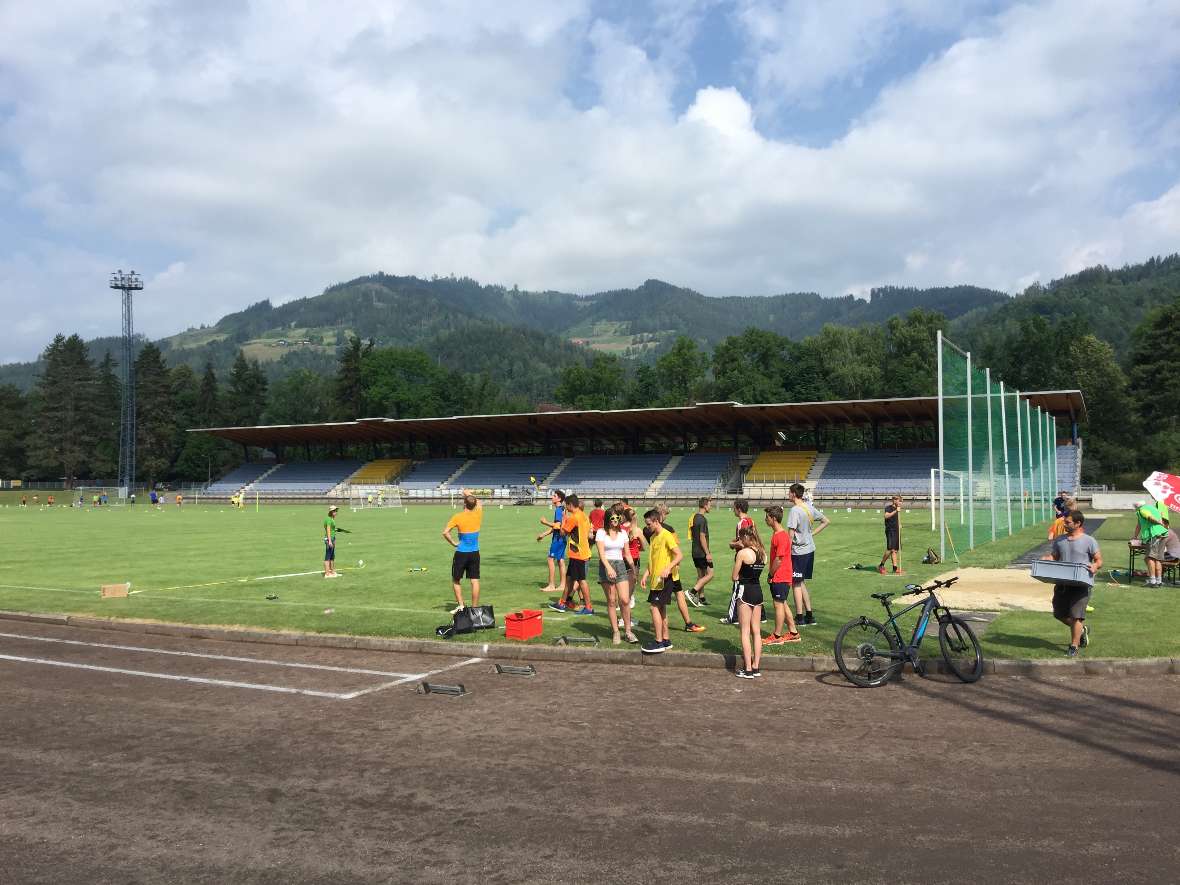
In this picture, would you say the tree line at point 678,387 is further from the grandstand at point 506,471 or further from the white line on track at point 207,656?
the white line on track at point 207,656

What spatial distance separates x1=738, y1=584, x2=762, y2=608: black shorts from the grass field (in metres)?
1.42

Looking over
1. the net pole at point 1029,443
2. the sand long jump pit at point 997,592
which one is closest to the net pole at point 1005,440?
the net pole at point 1029,443

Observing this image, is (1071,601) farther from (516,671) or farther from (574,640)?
(516,671)

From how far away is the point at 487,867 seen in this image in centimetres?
496

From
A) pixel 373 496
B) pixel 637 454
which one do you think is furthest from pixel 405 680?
pixel 637 454

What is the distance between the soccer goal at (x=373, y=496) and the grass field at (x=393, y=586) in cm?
3235

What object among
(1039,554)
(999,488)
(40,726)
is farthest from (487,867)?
(999,488)

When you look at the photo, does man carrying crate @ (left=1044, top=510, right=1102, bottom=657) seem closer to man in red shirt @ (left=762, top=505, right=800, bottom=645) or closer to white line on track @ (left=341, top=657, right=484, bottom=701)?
man in red shirt @ (left=762, top=505, right=800, bottom=645)

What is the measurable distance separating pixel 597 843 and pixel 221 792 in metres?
2.91

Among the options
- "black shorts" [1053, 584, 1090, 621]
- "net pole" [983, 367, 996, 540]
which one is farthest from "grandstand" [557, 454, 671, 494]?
"black shorts" [1053, 584, 1090, 621]

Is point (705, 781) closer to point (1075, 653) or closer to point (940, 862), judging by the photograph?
point (940, 862)

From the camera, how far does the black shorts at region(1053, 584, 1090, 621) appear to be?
33.7ft

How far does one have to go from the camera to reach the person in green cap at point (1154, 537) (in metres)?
16.5

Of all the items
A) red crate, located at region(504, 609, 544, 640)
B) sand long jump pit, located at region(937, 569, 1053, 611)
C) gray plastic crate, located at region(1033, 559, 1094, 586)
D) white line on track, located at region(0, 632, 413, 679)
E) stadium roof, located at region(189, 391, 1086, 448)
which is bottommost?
white line on track, located at region(0, 632, 413, 679)
